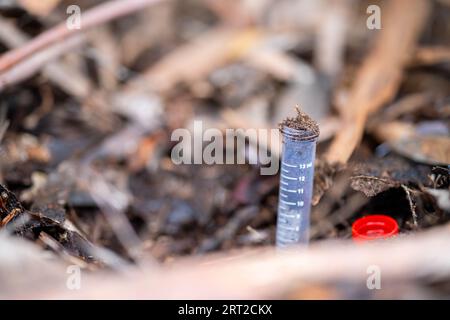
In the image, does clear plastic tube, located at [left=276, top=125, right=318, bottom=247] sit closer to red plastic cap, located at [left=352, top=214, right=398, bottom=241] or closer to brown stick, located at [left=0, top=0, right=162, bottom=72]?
red plastic cap, located at [left=352, top=214, right=398, bottom=241]

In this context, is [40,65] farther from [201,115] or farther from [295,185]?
[295,185]

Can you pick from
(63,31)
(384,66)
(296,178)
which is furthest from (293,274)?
(384,66)

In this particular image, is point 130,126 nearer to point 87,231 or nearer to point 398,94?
point 87,231

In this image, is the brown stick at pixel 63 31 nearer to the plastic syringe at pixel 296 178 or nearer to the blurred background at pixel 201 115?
the blurred background at pixel 201 115

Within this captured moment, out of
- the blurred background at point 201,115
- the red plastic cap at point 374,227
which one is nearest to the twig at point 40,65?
the blurred background at point 201,115

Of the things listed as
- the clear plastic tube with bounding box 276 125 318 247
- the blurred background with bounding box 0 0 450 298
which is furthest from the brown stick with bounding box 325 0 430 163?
the clear plastic tube with bounding box 276 125 318 247
